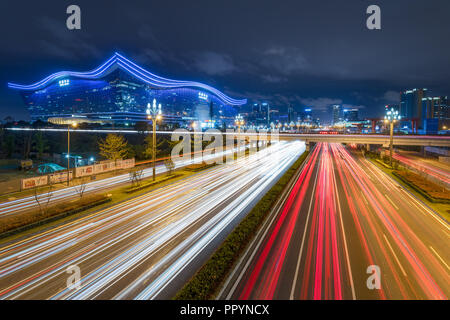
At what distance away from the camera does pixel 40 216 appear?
11.5 metres

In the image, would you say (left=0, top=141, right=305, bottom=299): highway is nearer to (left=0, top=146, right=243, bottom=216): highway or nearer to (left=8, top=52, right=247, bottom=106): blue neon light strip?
(left=0, top=146, right=243, bottom=216): highway

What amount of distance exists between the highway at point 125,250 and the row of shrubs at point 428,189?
12.5 metres

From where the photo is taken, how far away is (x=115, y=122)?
80.4 meters

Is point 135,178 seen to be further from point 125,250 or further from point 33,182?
point 125,250

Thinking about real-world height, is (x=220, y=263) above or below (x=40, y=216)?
below

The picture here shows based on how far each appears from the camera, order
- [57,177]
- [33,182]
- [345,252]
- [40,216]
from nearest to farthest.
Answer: [345,252] < [40,216] < [33,182] < [57,177]

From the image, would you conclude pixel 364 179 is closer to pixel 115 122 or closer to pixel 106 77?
pixel 115 122

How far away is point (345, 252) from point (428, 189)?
1336 centimetres

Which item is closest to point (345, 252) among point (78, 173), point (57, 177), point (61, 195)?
point (61, 195)

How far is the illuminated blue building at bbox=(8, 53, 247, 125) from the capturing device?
8356 cm

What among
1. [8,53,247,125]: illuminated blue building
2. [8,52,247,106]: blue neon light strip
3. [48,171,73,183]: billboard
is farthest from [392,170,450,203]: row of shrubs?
[8,52,247,106]: blue neon light strip

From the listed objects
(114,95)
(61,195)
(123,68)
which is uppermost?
(123,68)

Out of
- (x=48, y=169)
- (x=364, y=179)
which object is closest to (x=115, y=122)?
(x=48, y=169)

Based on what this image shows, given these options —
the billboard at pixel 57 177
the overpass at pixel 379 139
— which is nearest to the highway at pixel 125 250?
the billboard at pixel 57 177
